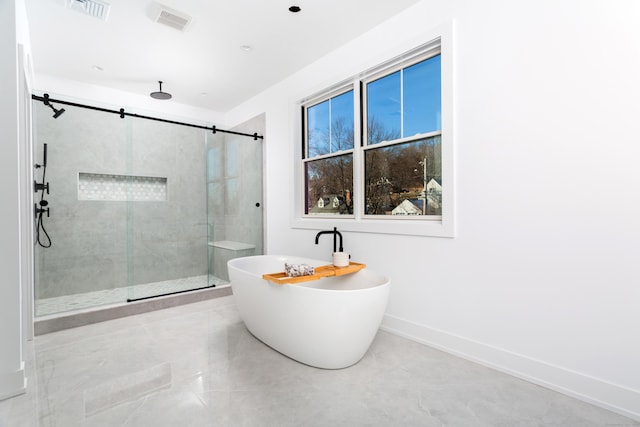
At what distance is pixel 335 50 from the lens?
320 centimetres

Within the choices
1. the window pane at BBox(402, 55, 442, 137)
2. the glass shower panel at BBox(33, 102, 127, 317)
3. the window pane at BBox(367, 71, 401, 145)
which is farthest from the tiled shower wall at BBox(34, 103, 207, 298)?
the window pane at BBox(402, 55, 442, 137)

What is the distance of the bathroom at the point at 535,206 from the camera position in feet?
5.28

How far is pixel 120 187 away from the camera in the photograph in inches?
159

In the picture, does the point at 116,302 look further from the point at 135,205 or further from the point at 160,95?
the point at 160,95

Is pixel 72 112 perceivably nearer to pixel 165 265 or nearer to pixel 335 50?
pixel 165 265

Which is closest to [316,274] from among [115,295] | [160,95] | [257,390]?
[257,390]

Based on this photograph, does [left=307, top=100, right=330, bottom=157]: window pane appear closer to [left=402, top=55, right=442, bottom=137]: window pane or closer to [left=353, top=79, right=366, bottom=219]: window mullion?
[left=353, top=79, right=366, bottom=219]: window mullion

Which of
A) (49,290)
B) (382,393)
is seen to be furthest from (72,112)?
(382,393)

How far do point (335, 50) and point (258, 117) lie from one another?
1.57m

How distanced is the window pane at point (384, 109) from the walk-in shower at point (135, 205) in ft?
5.86

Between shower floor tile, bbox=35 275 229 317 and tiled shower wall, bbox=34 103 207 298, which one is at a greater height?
tiled shower wall, bbox=34 103 207 298

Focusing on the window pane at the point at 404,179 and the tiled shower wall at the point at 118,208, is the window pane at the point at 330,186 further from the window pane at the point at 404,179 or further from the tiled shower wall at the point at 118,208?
the tiled shower wall at the point at 118,208

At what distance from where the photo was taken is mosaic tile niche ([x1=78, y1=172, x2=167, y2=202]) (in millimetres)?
3752

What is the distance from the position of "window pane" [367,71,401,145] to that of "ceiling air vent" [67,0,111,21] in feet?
7.41
